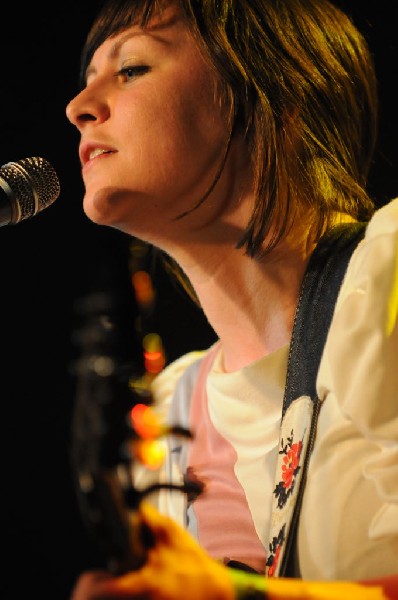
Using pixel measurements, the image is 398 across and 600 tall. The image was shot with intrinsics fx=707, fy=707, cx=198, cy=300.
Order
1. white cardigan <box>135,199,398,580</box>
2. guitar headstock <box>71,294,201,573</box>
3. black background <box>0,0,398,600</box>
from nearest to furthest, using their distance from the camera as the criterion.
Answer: guitar headstock <box>71,294,201,573</box> → white cardigan <box>135,199,398,580</box> → black background <box>0,0,398,600</box>

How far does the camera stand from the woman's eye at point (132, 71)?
1212 mm

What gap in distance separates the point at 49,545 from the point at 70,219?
74cm

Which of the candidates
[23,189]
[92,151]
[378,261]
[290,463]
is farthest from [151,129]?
[290,463]

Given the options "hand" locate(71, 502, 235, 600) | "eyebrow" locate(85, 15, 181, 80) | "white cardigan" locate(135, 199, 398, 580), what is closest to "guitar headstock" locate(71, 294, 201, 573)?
"hand" locate(71, 502, 235, 600)

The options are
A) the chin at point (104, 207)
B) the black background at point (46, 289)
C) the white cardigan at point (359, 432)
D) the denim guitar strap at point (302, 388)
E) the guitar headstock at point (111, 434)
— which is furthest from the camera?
the black background at point (46, 289)

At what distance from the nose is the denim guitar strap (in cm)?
43

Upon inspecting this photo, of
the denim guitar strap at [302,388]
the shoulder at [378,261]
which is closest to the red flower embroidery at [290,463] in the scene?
the denim guitar strap at [302,388]

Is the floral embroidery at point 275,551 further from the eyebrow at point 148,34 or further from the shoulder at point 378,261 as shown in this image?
the eyebrow at point 148,34

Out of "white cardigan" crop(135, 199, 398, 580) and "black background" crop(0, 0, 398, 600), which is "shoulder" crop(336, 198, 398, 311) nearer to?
"white cardigan" crop(135, 199, 398, 580)

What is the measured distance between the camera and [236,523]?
1135mm

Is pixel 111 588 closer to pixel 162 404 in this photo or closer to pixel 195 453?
pixel 195 453

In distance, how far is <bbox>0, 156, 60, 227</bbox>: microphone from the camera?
3.16 ft

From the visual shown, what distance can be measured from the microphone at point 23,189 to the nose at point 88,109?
167mm

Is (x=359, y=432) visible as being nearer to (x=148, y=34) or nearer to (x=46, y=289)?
(x=148, y=34)
